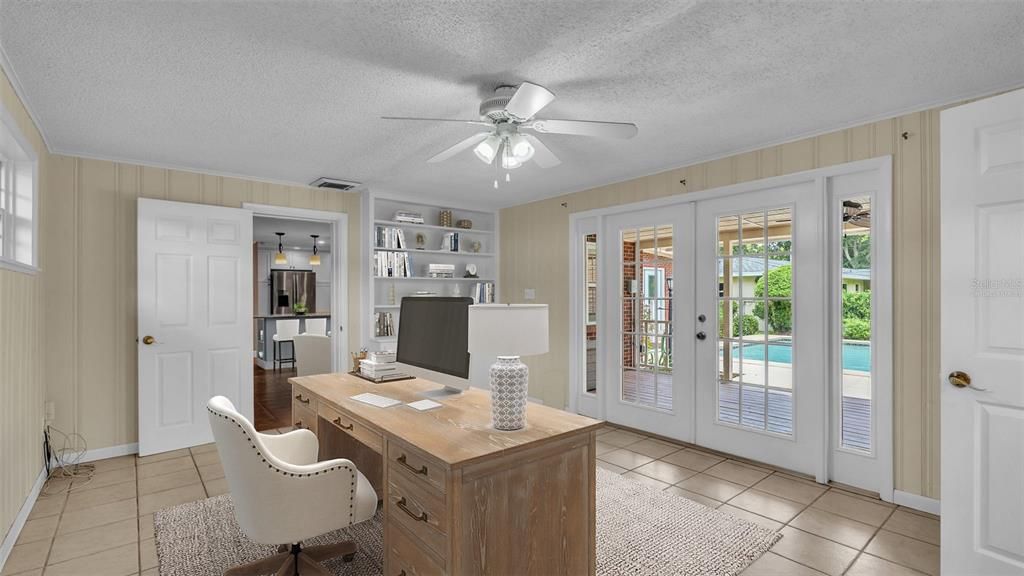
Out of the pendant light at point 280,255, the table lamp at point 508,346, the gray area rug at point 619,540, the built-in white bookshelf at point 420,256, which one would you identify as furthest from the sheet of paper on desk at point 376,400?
the pendant light at point 280,255

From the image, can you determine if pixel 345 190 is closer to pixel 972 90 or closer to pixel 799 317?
pixel 799 317

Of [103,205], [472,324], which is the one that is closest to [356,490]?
[472,324]

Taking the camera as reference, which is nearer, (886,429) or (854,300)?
(886,429)

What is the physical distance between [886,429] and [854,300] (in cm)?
80

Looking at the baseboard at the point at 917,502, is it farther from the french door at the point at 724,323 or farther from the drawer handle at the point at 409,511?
the drawer handle at the point at 409,511

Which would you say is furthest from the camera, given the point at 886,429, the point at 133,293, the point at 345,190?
the point at 345,190

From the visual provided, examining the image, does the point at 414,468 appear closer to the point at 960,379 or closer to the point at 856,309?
the point at 960,379

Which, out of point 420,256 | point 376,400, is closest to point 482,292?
point 420,256

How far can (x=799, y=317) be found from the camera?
330 cm

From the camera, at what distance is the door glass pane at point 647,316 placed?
412 centimetres

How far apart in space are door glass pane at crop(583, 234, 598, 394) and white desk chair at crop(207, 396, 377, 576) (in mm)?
3110

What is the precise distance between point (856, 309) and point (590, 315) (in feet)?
7.30

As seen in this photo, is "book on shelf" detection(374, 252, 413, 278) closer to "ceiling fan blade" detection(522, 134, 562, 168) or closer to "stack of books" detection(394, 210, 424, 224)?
"stack of books" detection(394, 210, 424, 224)

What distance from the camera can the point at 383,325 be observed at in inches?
197
